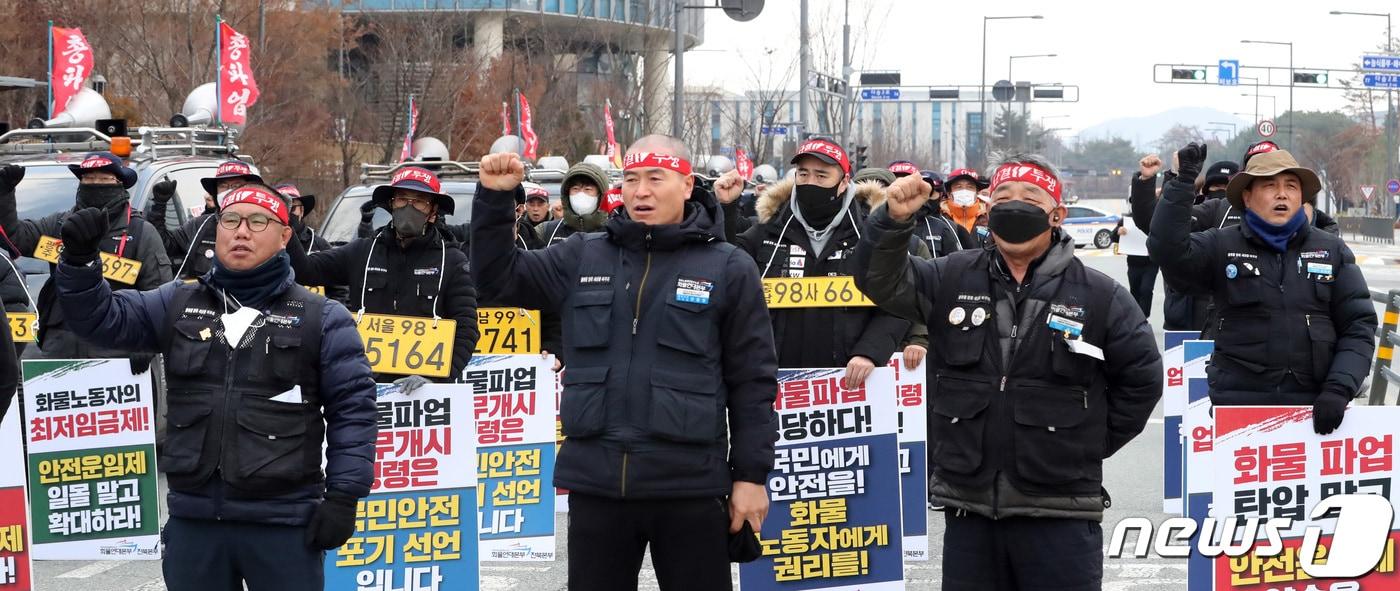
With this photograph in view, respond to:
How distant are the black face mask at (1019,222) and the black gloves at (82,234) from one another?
2674mm

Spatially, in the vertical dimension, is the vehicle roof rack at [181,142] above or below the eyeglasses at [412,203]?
above

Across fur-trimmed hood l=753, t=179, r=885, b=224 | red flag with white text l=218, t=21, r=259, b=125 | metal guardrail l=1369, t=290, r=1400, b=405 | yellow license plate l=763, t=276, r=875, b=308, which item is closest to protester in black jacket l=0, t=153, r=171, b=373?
fur-trimmed hood l=753, t=179, r=885, b=224

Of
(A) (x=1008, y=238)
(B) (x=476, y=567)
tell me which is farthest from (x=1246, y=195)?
(B) (x=476, y=567)

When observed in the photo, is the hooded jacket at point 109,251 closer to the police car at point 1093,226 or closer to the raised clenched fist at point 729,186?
the raised clenched fist at point 729,186

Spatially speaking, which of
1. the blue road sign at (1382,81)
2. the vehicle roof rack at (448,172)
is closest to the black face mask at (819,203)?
the vehicle roof rack at (448,172)

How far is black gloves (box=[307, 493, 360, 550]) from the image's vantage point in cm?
488

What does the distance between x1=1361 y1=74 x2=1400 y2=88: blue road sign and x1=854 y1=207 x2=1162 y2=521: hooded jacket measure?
158ft

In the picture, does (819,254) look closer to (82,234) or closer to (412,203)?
(412,203)

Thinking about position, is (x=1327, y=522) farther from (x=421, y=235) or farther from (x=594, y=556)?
(x=421, y=235)

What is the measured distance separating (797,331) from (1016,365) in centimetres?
249

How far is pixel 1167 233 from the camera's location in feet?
22.6

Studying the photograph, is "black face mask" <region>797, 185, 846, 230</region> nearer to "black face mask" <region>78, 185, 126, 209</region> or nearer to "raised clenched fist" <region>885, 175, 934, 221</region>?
"raised clenched fist" <region>885, 175, 934, 221</region>

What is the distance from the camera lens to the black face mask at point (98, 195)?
950 cm

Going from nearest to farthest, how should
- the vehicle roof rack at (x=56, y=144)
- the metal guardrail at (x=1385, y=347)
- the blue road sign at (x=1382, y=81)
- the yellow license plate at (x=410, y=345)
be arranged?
1. the yellow license plate at (x=410, y=345)
2. the vehicle roof rack at (x=56, y=144)
3. the metal guardrail at (x=1385, y=347)
4. the blue road sign at (x=1382, y=81)
